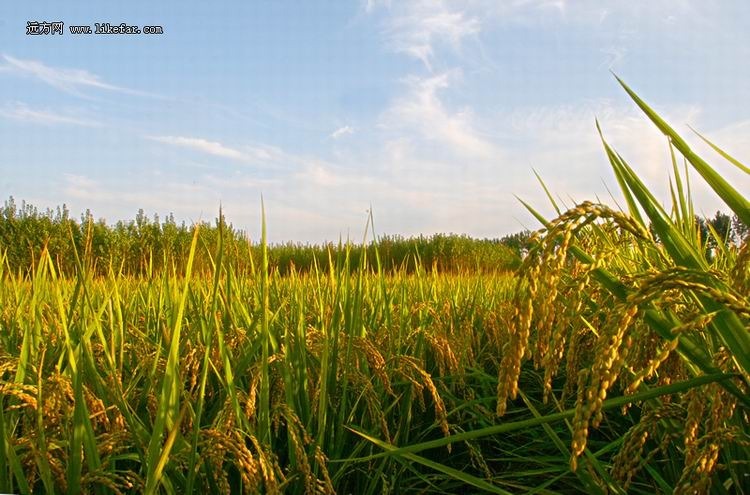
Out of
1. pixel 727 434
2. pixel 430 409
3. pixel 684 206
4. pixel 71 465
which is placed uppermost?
pixel 684 206

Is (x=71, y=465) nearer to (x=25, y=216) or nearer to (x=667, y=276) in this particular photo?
(x=667, y=276)

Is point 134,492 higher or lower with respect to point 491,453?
higher

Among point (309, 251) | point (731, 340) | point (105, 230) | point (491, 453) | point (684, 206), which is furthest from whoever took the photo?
point (309, 251)

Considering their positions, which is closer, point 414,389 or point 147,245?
point 414,389

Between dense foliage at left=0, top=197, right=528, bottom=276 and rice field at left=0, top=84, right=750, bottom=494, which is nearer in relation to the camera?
rice field at left=0, top=84, right=750, bottom=494

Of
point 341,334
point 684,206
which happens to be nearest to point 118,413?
point 341,334

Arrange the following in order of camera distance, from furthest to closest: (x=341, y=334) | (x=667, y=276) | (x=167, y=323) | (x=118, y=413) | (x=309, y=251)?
(x=309, y=251)
(x=167, y=323)
(x=341, y=334)
(x=118, y=413)
(x=667, y=276)

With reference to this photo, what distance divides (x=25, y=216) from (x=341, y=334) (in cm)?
1525

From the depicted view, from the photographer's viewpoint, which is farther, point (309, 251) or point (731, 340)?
point (309, 251)

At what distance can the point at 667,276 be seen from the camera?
35.9 inches

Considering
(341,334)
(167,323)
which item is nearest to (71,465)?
(341,334)

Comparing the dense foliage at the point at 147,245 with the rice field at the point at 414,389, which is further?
the dense foliage at the point at 147,245

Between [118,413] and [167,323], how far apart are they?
156 centimetres

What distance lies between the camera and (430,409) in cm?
311
